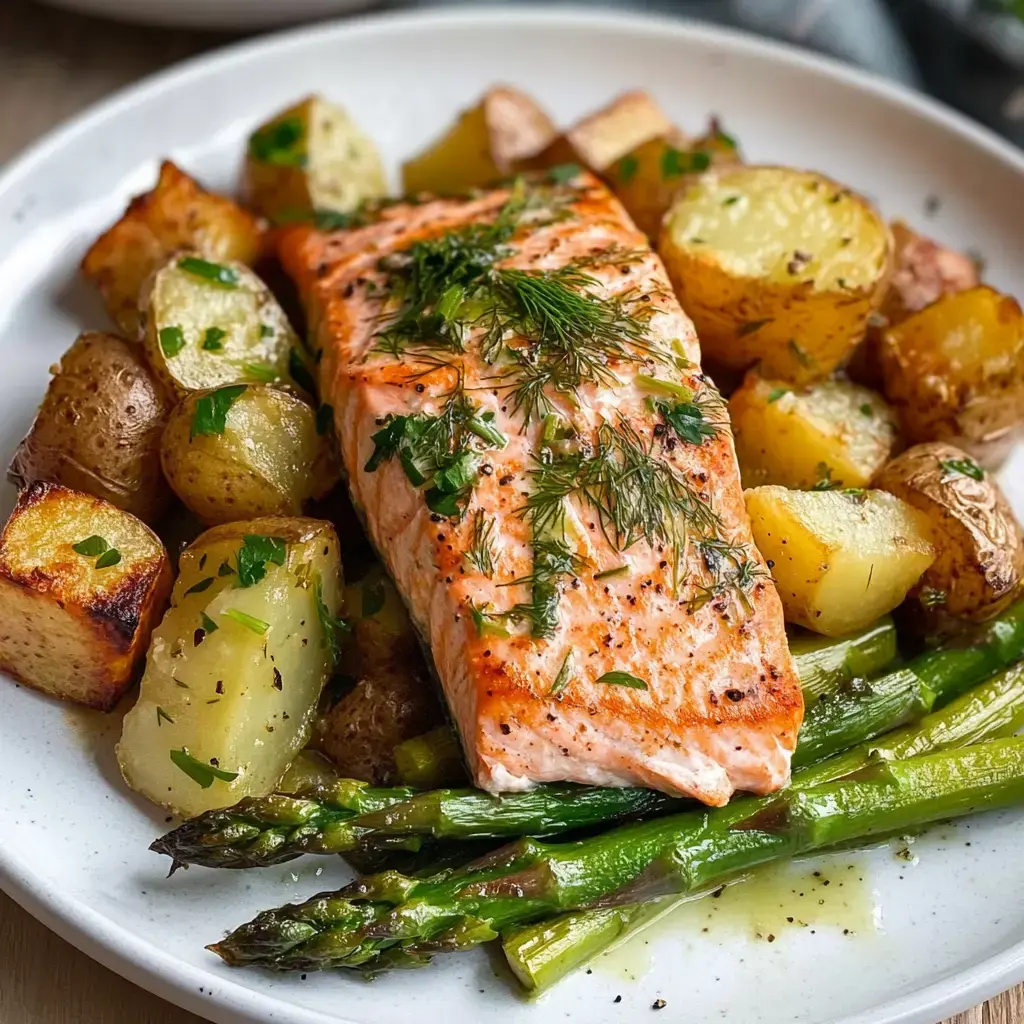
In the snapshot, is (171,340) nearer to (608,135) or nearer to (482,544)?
(482,544)

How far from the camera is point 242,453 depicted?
10.4 ft

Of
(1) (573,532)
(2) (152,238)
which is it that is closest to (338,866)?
(1) (573,532)

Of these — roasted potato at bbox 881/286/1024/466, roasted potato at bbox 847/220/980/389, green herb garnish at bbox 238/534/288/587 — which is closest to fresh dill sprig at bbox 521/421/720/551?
green herb garnish at bbox 238/534/288/587

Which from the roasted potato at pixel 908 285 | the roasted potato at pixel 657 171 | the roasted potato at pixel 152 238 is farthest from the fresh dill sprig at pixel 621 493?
the roasted potato at pixel 152 238

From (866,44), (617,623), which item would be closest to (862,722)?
(617,623)

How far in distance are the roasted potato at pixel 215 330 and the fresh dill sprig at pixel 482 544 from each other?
85 cm

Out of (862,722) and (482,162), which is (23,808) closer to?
(862,722)

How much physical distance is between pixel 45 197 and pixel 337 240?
3.57ft

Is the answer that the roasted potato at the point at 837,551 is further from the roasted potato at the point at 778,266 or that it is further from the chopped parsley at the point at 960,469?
the roasted potato at the point at 778,266

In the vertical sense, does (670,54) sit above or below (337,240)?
above

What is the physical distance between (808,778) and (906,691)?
1.22ft

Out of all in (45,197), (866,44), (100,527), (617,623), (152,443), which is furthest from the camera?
(866,44)

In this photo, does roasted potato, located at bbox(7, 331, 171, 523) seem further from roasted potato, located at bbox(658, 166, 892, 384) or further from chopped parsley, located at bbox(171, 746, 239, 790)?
roasted potato, located at bbox(658, 166, 892, 384)

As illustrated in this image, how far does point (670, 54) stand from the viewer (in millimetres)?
4766
